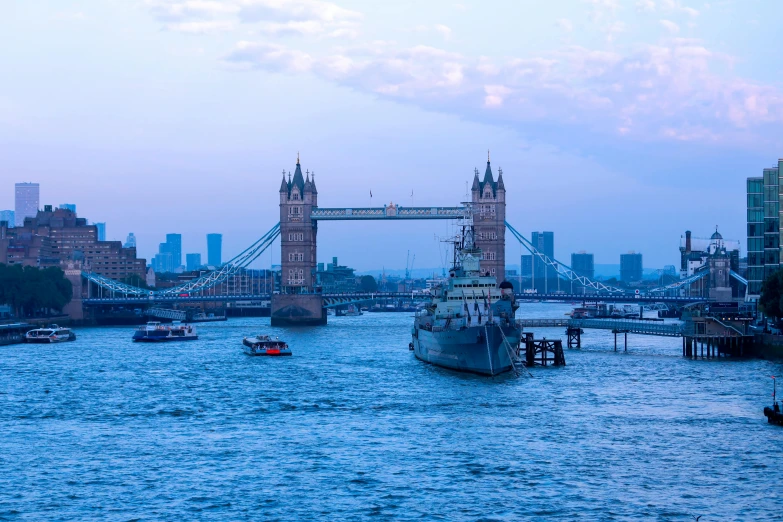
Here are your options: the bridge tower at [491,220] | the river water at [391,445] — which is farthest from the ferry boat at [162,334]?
the bridge tower at [491,220]

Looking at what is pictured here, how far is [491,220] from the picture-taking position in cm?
13612

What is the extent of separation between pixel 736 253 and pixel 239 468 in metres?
156

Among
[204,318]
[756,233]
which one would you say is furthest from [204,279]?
[756,233]

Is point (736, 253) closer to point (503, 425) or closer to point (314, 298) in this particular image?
point (314, 298)

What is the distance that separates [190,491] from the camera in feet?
101

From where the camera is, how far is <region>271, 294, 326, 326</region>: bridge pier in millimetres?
125875

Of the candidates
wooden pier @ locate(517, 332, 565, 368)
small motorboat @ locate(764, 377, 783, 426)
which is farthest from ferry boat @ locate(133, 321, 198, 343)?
small motorboat @ locate(764, 377, 783, 426)

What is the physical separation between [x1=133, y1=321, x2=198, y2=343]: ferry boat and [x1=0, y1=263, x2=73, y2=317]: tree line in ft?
73.1

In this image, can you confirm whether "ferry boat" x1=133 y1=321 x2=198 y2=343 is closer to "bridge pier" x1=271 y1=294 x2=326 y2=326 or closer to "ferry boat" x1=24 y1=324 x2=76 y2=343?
"ferry boat" x1=24 y1=324 x2=76 y2=343

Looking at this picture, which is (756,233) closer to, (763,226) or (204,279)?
(763,226)

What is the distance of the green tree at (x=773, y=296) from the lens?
6938 centimetres

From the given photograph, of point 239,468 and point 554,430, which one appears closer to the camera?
point 239,468

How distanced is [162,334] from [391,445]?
63.8 meters

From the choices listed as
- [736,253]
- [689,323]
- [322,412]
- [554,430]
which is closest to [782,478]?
[554,430]
